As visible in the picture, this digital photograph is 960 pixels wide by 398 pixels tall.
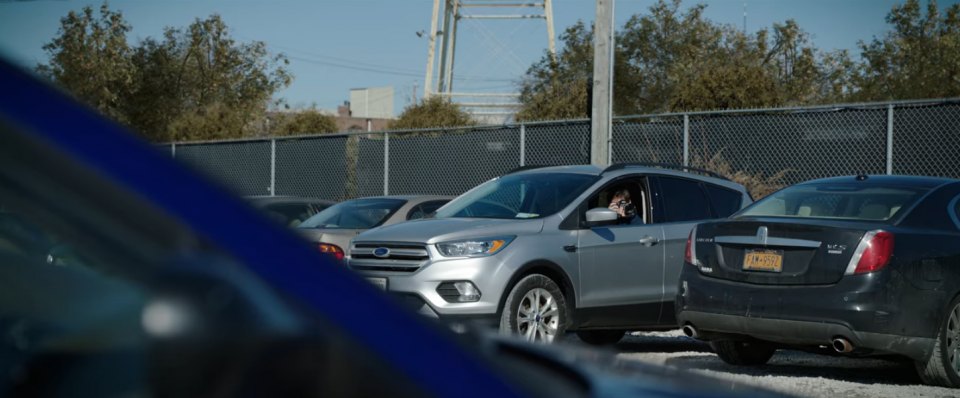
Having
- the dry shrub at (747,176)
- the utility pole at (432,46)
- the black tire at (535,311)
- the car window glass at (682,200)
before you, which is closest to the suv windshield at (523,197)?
the black tire at (535,311)

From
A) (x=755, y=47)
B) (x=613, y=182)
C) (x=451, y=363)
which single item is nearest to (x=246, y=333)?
(x=451, y=363)

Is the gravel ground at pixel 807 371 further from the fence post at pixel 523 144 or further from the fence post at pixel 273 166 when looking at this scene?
the fence post at pixel 273 166

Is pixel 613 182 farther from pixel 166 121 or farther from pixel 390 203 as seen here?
pixel 166 121

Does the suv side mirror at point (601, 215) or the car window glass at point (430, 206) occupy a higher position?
the suv side mirror at point (601, 215)

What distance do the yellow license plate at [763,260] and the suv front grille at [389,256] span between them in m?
2.56

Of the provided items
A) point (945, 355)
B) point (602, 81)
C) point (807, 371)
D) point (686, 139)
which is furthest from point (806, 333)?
point (686, 139)

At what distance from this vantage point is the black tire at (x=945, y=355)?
6988 mm

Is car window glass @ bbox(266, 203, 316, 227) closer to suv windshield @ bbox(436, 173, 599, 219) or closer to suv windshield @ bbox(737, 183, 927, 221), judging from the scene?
suv windshield @ bbox(436, 173, 599, 219)

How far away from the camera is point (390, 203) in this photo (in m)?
12.2

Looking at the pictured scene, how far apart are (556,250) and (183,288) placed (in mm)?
7720

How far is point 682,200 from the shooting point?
396 inches

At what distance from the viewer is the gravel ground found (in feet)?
23.3

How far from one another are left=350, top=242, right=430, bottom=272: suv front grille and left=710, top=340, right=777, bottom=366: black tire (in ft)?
8.22

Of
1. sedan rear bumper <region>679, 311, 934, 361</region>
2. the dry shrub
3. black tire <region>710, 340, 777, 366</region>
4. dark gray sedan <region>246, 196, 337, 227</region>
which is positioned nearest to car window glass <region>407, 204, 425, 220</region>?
dark gray sedan <region>246, 196, 337, 227</region>
